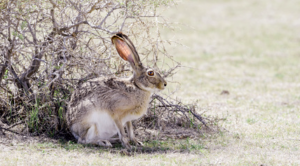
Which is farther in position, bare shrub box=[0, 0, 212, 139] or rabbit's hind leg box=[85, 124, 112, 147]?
bare shrub box=[0, 0, 212, 139]

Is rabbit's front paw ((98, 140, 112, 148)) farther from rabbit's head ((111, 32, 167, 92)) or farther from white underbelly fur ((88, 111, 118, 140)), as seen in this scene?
rabbit's head ((111, 32, 167, 92))

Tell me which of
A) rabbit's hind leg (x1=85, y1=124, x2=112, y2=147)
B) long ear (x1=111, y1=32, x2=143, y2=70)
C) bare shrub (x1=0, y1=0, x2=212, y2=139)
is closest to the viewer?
long ear (x1=111, y1=32, x2=143, y2=70)

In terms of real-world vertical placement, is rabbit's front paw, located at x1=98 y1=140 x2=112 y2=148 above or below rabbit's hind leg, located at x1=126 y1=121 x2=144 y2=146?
below

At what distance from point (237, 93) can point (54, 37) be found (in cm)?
471

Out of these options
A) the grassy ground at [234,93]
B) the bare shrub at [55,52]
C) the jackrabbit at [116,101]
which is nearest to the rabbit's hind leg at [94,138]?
the jackrabbit at [116,101]

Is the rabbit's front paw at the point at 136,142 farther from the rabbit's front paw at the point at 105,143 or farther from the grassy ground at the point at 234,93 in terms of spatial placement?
the rabbit's front paw at the point at 105,143

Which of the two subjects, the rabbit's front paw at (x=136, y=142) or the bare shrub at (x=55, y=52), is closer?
the rabbit's front paw at (x=136, y=142)

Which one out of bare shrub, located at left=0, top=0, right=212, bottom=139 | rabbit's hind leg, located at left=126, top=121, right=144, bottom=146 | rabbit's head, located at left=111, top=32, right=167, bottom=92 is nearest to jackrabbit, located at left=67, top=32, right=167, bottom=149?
rabbit's head, located at left=111, top=32, right=167, bottom=92

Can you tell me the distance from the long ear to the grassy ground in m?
1.17

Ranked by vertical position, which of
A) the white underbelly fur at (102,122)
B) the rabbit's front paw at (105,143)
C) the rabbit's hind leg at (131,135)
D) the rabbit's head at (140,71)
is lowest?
the rabbit's front paw at (105,143)

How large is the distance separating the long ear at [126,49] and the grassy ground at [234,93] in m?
1.17

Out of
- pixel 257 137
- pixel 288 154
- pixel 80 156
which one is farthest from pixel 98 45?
pixel 288 154

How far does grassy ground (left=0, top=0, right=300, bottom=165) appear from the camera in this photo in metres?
5.30

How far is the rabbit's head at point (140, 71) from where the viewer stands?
5.77 m
